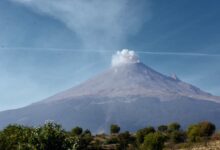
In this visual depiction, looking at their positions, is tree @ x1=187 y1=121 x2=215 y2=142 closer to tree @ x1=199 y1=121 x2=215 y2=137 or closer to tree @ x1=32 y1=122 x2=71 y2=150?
tree @ x1=199 y1=121 x2=215 y2=137

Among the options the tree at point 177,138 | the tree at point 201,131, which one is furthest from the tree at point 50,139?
the tree at point 201,131

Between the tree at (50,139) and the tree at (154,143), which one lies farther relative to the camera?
the tree at (154,143)

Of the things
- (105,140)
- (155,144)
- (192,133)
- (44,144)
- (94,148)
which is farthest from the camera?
(105,140)

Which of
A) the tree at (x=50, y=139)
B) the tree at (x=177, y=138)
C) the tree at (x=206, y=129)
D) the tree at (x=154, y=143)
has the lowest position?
the tree at (x=50, y=139)

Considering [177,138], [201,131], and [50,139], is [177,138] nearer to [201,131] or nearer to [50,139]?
[201,131]

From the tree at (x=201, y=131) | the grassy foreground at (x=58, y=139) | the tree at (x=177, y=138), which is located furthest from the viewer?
the tree at (x=201, y=131)

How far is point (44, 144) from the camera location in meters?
40.9

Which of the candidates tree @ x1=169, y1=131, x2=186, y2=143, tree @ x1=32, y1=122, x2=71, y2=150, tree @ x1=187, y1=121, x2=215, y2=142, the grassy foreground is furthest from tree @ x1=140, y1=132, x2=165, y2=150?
tree @ x1=32, y1=122, x2=71, y2=150

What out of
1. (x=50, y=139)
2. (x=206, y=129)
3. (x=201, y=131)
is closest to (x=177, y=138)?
(x=201, y=131)

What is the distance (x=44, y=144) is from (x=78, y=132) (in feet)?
370

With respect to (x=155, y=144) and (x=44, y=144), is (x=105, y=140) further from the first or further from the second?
(x=44, y=144)

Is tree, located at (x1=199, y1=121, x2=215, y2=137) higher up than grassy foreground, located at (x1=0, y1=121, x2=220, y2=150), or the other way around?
tree, located at (x1=199, y1=121, x2=215, y2=137)

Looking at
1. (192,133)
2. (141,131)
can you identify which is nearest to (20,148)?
(192,133)

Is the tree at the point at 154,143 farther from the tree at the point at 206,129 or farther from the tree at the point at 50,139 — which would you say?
the tree at the point at 50,139
